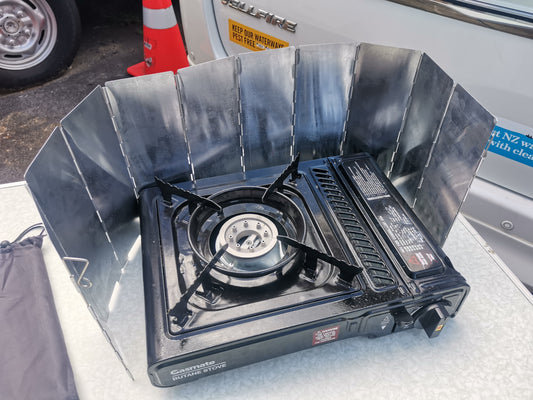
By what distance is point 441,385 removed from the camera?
23.8 inches

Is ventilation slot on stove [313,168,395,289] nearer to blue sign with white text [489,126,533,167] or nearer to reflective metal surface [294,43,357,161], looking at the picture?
reflective metal surface [294,43,357,161]

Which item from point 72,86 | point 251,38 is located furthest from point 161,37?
point 251,38

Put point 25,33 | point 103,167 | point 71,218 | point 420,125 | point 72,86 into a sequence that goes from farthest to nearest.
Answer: point 72,86 → point 25,33 → point 420,125 → point 103,167 → point 71,218

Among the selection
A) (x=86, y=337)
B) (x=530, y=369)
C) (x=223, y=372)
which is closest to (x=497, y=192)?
(x=530, y=369)

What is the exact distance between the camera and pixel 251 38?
133 centimetres

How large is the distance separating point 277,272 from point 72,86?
6.82ft

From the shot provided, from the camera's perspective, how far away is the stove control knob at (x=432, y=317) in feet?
1.99

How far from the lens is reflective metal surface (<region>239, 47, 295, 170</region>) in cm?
74

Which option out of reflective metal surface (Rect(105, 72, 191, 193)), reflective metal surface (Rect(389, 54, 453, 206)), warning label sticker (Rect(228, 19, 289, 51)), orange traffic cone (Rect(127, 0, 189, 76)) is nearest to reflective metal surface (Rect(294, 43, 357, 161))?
reflective metal surface (Rect(389, 54, 453, 206))

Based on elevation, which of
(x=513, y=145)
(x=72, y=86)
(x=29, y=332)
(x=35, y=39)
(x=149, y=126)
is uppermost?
(x=149, y=126)

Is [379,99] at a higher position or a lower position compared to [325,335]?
higher

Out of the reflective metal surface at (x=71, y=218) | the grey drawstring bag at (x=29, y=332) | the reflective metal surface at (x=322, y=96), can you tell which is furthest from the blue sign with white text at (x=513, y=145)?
the grey drawstring bag at (x=29, y=332)

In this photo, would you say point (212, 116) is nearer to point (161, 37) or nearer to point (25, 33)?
point (161, 37)

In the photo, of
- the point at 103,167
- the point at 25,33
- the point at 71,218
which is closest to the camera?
the point at 71,218
